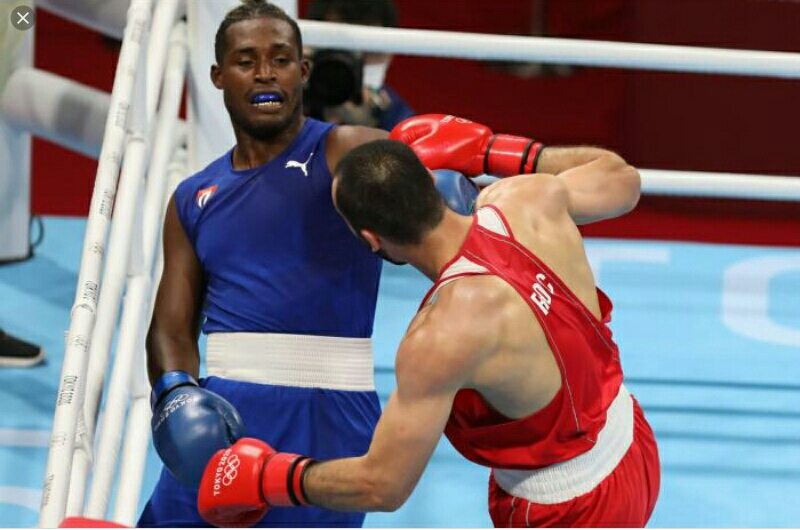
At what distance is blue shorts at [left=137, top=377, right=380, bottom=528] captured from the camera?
8.57ft

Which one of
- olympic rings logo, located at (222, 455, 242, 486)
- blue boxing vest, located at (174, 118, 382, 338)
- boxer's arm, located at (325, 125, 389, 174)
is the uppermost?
boxer's arm, located at (325, 125, 389, 174)

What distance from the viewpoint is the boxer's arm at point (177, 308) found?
2678 mm

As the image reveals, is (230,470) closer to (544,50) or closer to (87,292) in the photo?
(87,292)

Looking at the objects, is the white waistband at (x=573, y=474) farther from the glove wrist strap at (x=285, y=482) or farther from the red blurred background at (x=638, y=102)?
the red blurred background at (x=638, y=102)

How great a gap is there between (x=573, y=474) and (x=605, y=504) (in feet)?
0.26

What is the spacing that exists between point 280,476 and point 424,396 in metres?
0.29

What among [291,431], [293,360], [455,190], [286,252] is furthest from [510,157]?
[291,431]

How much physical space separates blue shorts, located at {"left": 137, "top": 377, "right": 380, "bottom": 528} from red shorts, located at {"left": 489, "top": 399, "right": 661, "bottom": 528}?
329mm

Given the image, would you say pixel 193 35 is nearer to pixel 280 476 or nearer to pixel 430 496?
pixel 430 496

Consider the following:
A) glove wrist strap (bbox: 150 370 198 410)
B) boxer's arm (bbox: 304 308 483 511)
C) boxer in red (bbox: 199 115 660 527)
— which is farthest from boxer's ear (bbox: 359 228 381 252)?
glove wrist strap (bbox: 150 370 198 410)

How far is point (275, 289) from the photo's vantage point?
265 centimetres

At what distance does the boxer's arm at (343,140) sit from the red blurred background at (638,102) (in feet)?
9.95

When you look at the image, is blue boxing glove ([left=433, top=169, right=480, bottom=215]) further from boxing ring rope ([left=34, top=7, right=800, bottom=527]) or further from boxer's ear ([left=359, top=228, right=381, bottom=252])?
boxing ring rope ([left=34, top=7, right=800, bottom=527])

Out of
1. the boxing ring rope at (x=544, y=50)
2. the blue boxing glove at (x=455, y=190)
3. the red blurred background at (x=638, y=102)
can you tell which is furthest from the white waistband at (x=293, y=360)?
the red blurred background at (x=638, y=102)
